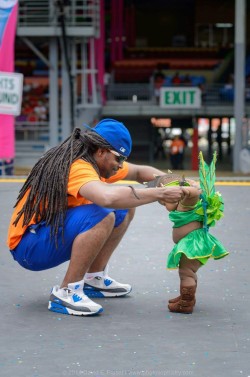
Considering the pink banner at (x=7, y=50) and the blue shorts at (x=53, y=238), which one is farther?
the pink banner at (x=7, y=50)

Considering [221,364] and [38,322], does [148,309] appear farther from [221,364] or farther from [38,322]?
[221,364]

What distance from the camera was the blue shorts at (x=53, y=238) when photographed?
18.9 feet

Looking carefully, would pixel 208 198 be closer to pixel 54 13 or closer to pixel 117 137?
pixel 117 137

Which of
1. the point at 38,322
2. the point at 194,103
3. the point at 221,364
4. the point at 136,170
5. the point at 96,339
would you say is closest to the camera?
the point at 221,364

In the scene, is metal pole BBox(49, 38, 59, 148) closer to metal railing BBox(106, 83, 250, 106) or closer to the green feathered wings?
metal railing BBox(106, 83, 250, 106)

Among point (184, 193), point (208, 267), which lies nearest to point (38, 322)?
point (184, 193)

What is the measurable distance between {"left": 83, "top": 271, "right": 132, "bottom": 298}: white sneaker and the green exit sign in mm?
29993

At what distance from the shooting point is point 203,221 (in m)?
5.93

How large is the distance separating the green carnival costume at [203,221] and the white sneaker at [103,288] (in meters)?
0.57

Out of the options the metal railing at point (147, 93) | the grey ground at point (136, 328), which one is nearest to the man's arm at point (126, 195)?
the grey ground at point (136, 328)

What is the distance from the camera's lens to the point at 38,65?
137ft

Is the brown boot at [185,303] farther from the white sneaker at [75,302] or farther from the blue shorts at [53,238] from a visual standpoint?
the blue shorts at [53,238]

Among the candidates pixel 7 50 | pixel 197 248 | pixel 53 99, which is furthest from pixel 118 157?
pixel 53 99

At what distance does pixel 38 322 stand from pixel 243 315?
117cm
